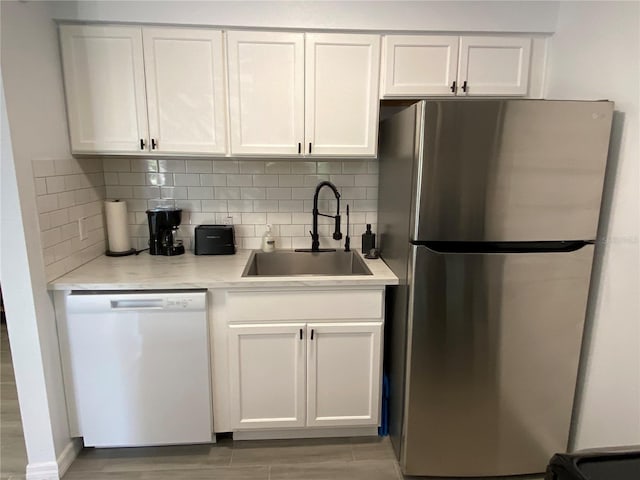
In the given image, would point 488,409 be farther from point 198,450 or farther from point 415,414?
point 198,450

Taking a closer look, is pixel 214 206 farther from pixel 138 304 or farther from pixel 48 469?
pixel 48 469

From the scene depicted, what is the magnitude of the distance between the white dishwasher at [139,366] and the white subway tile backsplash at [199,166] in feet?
2.76

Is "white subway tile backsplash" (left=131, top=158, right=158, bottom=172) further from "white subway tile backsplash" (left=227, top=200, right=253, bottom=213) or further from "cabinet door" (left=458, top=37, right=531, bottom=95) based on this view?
Result: "cabinet door" (left=458, top=37, right=531, bottom=95)

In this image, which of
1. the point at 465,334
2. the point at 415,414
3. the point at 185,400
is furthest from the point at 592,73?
the point at 185,400

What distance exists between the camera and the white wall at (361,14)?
5.93 feet

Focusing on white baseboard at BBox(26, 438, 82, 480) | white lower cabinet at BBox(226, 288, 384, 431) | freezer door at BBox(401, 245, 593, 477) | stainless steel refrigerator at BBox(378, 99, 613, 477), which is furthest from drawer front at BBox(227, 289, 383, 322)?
white baseboard at BBox(26, 438, 82, 480)

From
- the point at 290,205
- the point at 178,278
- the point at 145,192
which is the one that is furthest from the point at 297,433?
the point at 145,192

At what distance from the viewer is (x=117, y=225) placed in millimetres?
2170

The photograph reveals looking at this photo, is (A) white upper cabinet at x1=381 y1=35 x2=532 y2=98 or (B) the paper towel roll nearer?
(A) white upper cabinet at x1=381 y1=35 x2=532 y2=98

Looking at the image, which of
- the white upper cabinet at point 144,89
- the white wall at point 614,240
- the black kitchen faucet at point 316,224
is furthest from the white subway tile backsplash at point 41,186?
the white wall at point 614,240

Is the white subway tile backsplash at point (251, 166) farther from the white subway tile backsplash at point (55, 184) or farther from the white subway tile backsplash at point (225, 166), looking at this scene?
the white subway tile backsplash at point (55, 184)

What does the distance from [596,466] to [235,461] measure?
1.65 metres

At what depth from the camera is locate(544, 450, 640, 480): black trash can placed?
2.30 ft

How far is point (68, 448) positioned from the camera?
184cm
